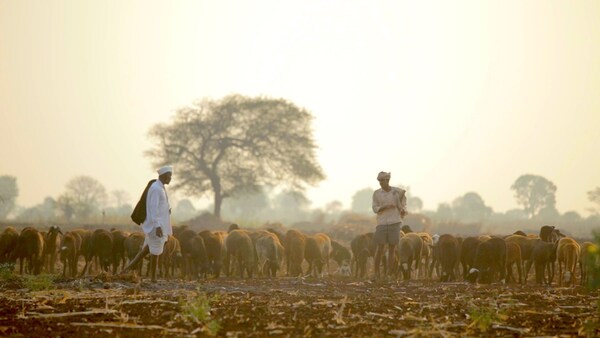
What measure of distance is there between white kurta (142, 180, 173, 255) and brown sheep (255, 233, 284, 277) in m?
5.42

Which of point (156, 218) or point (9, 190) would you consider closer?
point (156, 218)

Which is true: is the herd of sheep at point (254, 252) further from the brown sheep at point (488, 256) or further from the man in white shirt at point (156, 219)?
the man in white shirt at point (156, 219)

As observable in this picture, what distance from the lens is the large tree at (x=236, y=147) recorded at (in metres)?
52.1

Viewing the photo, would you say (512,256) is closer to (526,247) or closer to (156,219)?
→ (526,247)

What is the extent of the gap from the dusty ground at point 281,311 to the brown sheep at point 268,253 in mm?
5163

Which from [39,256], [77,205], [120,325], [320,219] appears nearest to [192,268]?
[39,256]

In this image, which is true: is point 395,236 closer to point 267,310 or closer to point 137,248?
point 137,248

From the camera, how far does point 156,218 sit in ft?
48.5

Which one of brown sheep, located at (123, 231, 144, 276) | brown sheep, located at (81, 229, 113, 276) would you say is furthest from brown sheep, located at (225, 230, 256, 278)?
brown sheep, located at (81, 229, 113, 276)

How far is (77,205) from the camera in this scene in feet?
197

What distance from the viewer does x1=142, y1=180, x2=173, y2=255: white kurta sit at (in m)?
14.8

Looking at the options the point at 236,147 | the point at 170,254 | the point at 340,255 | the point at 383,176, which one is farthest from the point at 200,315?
the point at 236,147

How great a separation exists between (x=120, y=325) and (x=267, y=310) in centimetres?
212

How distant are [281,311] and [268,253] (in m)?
9.69
